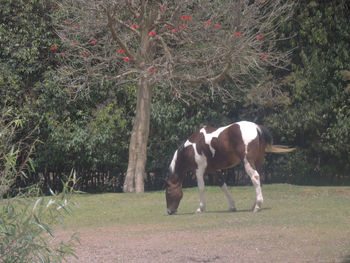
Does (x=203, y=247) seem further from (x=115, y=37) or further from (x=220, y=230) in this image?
(x=115, y=37)

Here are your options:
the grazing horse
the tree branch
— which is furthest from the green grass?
the tree branch

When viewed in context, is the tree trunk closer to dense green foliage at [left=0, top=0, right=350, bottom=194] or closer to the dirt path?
dense green foliage at [left=0, top=0, right=350, bottom=194]

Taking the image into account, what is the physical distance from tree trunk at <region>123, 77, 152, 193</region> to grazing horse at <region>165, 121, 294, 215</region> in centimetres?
510

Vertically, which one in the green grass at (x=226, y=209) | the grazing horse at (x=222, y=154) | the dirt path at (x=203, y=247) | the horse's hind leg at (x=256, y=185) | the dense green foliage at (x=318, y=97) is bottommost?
the dirt path at (x=203, y=247)

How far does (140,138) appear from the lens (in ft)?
62.0

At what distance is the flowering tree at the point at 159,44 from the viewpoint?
17.0 metres

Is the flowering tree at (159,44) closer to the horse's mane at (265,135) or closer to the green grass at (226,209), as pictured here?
the green grass at (226,209)

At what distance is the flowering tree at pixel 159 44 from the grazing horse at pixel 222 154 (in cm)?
330

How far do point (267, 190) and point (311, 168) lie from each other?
3.43 m

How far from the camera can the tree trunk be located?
18.7 m

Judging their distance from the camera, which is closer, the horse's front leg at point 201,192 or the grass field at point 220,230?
the grass field at point 220,230

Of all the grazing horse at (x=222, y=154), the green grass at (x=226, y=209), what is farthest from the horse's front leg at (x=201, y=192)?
the green grass at (x=226, y=209)

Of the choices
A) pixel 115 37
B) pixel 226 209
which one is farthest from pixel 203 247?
pixel 115 37

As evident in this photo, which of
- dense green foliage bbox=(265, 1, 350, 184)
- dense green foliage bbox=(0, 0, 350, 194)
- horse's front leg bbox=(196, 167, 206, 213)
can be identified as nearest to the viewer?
horse's front leg bbox=(196, 167, 206, 213)
